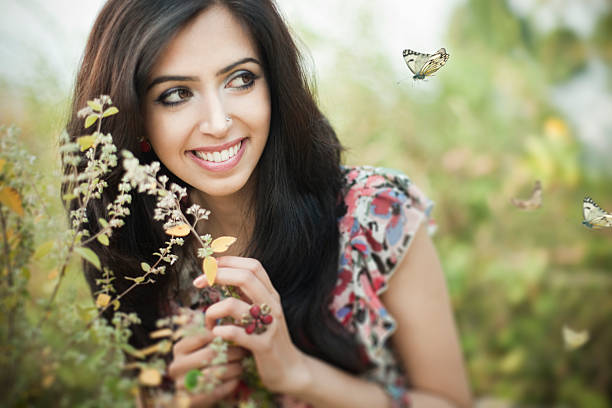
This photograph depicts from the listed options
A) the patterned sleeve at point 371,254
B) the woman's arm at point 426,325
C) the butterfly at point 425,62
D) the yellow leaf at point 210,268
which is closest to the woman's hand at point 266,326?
the yellow leaf at point 210,268

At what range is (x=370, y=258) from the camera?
4.47 feet

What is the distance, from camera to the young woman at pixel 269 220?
3.42 ft

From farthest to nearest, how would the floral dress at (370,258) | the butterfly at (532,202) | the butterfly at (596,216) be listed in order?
the floral dress at (370,258) < the butterfly at (532,202) < the butterfly at (596,216)

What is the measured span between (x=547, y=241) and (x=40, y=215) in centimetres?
203

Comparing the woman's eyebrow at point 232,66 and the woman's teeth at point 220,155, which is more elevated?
the woman's eyebrow at point 232,66

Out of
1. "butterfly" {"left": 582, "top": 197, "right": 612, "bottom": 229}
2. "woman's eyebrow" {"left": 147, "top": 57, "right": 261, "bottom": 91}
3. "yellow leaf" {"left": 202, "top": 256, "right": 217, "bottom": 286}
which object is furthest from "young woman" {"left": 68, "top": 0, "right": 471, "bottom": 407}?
"butterfly" {"left": 582, "top": 197, "right": 612, "bottom": 229}

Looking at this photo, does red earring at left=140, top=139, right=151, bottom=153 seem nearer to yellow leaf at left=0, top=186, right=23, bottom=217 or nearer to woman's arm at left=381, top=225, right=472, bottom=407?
yellow leaf at left=0, top=186, right=23, bottom=217

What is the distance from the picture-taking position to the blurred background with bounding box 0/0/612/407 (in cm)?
196

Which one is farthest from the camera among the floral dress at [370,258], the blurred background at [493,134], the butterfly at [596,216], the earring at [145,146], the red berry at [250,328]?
the blurred background at [493,134]

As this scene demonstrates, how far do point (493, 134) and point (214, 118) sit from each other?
5.64 feet

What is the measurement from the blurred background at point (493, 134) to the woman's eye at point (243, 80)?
0.82 m

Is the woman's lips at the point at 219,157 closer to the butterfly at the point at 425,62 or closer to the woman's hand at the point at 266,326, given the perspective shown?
the woman's hand at the point at 266,326

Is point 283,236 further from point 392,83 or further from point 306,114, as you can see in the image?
point 392,83

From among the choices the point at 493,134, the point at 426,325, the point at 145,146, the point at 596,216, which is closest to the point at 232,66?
the point at 145,146
